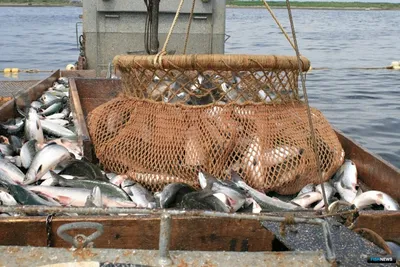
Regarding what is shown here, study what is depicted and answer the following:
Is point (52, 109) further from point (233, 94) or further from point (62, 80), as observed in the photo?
point (233, 94)

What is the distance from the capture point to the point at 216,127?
4.88 m

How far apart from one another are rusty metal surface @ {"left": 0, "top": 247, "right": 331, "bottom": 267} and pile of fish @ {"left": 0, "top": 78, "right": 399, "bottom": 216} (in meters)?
1.31

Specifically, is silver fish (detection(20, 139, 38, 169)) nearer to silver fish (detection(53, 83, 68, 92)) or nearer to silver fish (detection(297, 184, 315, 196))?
silver fish (detection(297, 184, 315, 196))

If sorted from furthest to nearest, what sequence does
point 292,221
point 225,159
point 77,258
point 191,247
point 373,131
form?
point 373,131 → point 225,159 → point 191,247 → point 292,221 → point 77,258

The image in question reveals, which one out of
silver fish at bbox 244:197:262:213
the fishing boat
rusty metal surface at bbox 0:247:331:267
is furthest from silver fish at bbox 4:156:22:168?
rusty metal surface at bbox 0:247:331:267

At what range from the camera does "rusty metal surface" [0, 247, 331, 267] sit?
8.10 feet

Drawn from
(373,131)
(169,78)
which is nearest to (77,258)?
(169,78)

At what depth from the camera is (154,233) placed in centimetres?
349

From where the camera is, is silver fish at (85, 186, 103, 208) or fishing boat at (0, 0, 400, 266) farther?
silver fish at (85, 186, 103, 208)

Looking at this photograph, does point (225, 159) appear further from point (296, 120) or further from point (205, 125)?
point (296, 120)

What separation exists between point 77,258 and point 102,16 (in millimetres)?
11564

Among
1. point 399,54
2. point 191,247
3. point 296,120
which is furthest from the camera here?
point 399,54

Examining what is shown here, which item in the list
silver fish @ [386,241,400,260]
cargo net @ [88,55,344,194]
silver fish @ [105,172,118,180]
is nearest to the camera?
silver fish @ [386,241,400,260]

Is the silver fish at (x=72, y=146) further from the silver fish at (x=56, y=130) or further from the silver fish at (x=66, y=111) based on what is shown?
the silver fish at (x=66, y=111)
